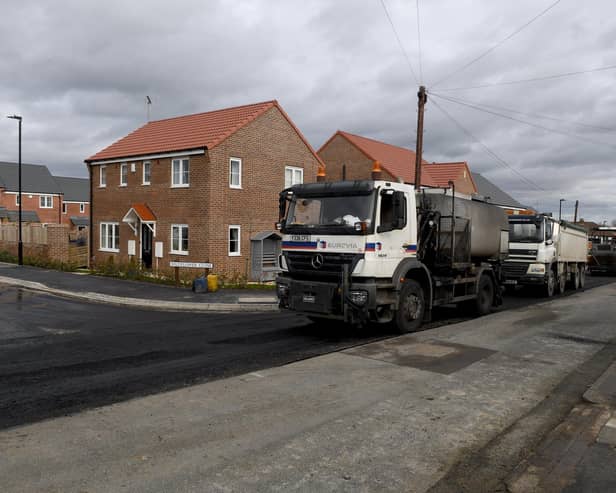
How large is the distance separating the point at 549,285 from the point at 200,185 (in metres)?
13.9

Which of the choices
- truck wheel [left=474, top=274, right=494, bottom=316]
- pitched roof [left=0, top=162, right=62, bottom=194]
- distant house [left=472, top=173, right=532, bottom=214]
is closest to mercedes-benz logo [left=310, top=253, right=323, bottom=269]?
truck wheel [left=474, top=274, right=494, bottom=316]

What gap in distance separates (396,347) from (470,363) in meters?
1.49

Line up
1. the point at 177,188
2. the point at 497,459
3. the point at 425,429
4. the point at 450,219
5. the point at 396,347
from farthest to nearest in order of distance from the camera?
the point at 177,188 < the point at 450,219 < the point at 396,347 < the point at 425,429 < the point at 497,459

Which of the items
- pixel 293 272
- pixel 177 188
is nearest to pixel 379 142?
pixel 177 188

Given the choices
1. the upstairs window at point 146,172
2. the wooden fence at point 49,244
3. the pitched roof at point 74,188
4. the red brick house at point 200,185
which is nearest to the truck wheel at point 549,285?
the red brick house at point 200,185

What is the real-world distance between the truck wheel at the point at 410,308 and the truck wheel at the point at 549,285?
376 inches

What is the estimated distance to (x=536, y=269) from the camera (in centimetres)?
1833

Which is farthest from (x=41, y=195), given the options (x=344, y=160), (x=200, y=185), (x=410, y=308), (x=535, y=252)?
(x=410, y=308)

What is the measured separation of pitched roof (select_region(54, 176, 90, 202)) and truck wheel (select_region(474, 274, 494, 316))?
7020 cm

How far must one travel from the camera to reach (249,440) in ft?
16.3

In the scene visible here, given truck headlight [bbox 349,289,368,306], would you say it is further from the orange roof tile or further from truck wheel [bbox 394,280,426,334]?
the orange roof tile

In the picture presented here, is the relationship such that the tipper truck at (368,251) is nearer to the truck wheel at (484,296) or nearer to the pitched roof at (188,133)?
the truck wheel at (484,296)

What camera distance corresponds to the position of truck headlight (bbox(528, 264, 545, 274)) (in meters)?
18.2

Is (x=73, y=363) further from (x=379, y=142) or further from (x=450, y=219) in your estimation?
(x=379, y=142)
